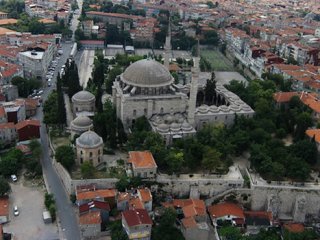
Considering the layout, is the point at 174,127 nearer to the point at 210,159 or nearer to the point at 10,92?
the point at 210,159

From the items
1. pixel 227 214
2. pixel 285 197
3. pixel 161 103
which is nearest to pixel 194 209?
pixel 227 214

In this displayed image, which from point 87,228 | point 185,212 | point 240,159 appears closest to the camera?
point 87,228

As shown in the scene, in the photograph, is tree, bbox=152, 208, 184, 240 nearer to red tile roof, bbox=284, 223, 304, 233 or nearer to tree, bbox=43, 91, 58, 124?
red tile roof, bbox=284, 223, 304, 233

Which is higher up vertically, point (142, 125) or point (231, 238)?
point (142, 125)

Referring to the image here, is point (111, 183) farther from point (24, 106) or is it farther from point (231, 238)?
point (24, 106)

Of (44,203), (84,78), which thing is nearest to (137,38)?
(84,78)

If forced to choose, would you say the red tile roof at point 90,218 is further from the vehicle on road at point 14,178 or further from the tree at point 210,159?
the tree at point 210,159

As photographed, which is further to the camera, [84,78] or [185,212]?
[84,78]
